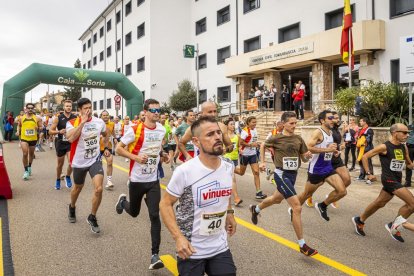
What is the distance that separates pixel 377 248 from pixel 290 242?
1113 mm

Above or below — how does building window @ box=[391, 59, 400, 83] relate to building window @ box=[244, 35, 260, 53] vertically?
below

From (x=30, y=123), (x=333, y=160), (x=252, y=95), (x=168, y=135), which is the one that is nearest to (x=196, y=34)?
(x=252, y=95)

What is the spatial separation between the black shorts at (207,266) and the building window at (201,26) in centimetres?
2941

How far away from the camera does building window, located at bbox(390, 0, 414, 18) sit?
1612cm

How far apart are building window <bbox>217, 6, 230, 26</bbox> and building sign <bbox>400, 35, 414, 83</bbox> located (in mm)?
19704

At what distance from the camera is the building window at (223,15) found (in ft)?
90.4

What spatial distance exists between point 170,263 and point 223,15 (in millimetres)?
26523

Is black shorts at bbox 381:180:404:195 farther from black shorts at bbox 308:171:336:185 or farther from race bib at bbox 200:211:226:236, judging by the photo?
race bib at bbox 200:211:226:236

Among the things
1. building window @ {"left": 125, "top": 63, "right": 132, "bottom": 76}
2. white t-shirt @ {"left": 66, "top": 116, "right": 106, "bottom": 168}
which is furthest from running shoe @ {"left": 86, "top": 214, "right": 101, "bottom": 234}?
building window @ {"left": 125, "top": 63, "right": 132, "bottom": 76}

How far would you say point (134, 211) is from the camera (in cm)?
476

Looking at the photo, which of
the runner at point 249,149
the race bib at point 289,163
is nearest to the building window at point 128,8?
the runner at point 249,149

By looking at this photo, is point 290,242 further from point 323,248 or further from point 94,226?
point 94,226

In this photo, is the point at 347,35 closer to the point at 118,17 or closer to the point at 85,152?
the point at 85,152

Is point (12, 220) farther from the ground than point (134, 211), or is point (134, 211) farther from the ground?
point (134, 211)
